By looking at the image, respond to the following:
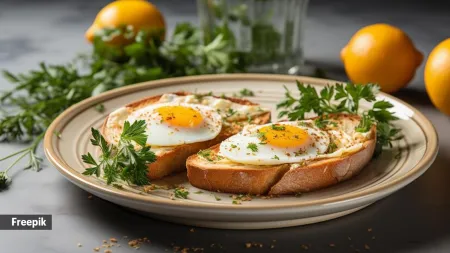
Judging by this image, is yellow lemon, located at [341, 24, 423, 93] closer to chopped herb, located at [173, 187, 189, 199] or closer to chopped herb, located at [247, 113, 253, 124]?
chopped herb, located at [247, 113, 253, 124]

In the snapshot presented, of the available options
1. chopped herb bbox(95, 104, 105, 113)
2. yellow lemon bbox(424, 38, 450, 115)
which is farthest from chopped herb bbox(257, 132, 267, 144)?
yellow lemon bbox(424, 38, 450, 115)

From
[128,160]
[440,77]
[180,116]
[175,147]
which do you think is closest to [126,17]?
[180,116]

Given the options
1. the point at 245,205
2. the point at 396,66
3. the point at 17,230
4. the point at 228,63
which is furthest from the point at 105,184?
the point at 396,66

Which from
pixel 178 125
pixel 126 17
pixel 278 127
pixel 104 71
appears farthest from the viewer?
pixel 126 17

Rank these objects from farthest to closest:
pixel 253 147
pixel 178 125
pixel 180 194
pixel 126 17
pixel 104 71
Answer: pixel 126 17 → pixel 104 71 → pixel 178 125 → pixel 253 147 → pixel 180 194

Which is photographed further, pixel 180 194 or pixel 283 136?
pixel 283 136

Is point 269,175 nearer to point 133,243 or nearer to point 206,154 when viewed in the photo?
point 206,154
